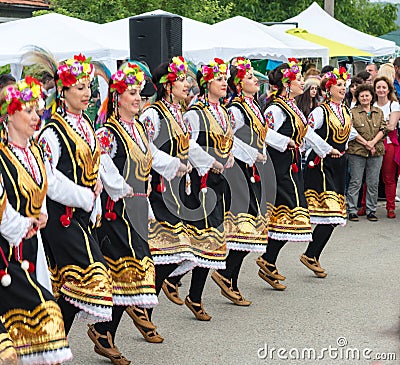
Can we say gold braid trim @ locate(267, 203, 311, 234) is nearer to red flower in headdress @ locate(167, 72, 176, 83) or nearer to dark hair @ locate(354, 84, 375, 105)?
red flower in headdress @ locate(167, 72, 176, 83)

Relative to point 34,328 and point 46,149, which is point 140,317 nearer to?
point 46,149

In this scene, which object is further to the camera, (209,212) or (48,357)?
(209,212)

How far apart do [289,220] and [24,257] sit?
3.31 m

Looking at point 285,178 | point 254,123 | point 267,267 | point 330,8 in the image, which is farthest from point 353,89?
point 330,8

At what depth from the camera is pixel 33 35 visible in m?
9.57

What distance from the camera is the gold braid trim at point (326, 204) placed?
7.58 metres

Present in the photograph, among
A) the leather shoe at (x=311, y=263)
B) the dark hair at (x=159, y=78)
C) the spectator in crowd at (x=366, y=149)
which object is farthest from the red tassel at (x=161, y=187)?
the spectator in crowd at (x=366, y=149)

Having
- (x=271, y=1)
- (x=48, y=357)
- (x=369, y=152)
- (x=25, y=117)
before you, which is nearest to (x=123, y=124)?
(x=25, y=117)

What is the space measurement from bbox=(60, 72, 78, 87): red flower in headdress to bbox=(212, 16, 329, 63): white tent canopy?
242 inches

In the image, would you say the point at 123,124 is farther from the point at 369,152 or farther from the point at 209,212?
the point at 369,152

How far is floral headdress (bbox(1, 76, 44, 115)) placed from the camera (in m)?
4.40

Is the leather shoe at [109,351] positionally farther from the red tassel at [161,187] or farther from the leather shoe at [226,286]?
the leather shoe at [226,286]

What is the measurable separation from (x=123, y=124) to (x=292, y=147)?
2044mm

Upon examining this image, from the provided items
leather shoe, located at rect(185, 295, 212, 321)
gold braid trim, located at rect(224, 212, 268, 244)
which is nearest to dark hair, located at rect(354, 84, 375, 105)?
gold braid trim, located at rect(224, 212, 268, 244)
